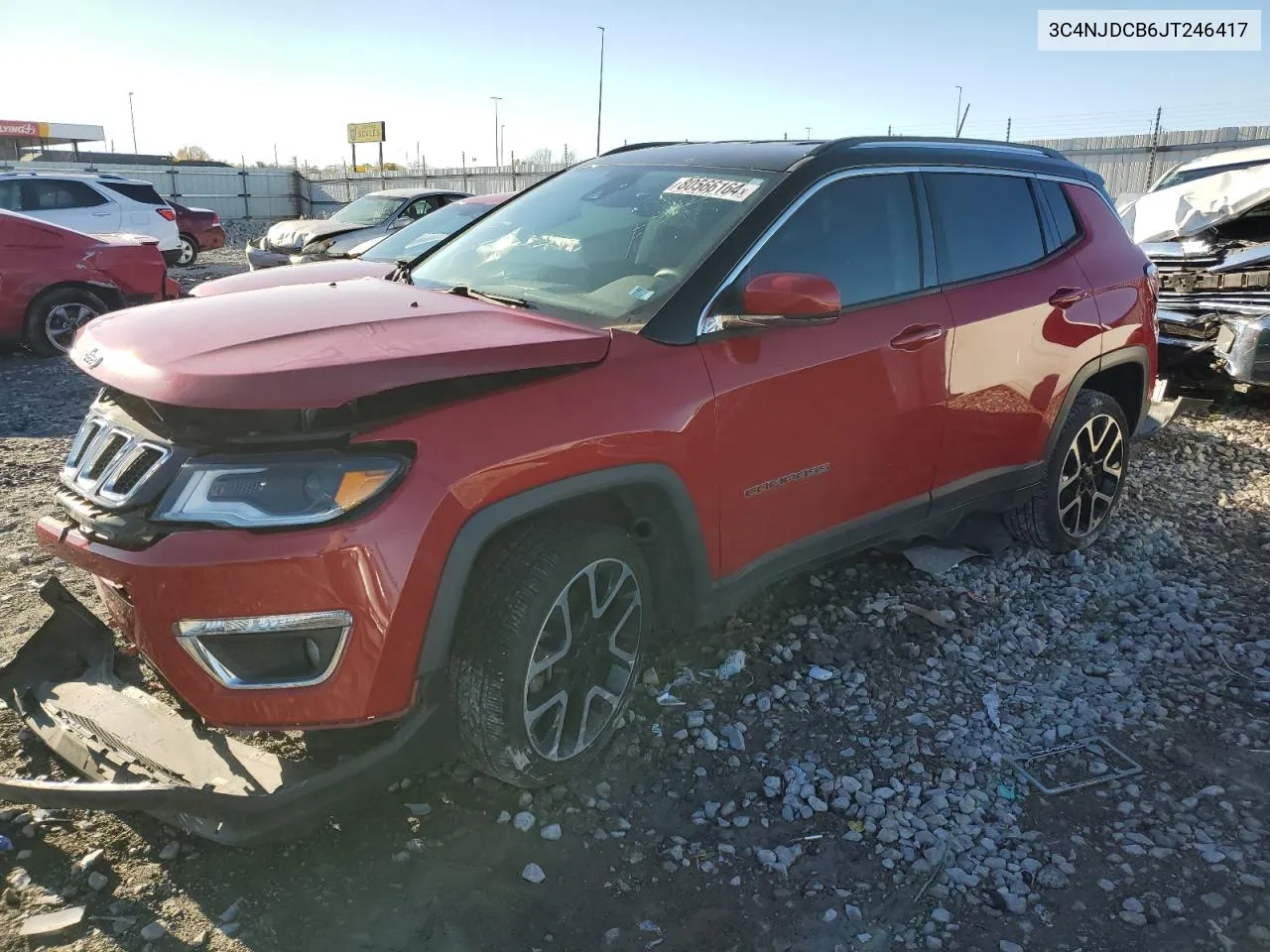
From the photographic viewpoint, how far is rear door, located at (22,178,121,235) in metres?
13.6

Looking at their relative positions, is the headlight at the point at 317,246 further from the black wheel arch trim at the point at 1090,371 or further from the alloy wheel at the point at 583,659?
the alloy wheel at the point at 583,659

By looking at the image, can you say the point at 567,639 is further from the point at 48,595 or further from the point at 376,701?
the point at 48,595

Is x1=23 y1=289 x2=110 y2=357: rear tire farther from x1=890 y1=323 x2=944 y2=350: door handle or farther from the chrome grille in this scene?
x1=890 y1=323 x2=944 y2=350: door handle

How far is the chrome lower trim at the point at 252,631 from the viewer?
2121mm

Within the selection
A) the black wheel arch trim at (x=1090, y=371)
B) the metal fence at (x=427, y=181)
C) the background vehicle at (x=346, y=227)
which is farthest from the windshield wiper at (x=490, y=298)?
the metal fence at (x=427, y=181)

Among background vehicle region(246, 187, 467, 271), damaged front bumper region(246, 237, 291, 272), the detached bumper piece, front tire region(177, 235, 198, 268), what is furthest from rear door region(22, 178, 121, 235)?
the detached bumper piece

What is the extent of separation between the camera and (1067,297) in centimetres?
412

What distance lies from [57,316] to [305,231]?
15.0 ft

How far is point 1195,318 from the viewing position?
24.5ft

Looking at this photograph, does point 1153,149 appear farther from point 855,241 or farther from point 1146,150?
point 855,241

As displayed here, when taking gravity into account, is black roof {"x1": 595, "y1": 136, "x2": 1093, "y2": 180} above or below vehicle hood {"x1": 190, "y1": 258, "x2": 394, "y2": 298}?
above

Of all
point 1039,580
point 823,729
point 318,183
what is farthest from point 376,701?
point 318,183

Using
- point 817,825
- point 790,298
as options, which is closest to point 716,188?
point 790,298

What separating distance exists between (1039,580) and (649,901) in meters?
2.75
